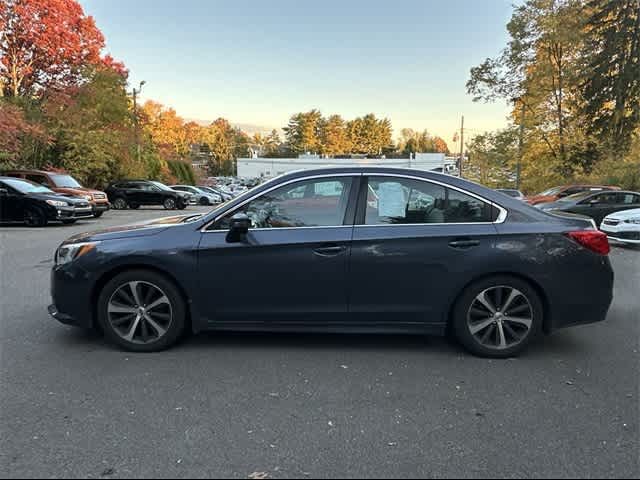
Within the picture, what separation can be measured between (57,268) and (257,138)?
5770 inches

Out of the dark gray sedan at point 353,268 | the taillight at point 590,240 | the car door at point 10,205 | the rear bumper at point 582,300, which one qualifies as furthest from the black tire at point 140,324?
the car door at point 10,205

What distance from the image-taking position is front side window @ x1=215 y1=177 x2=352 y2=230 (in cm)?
411

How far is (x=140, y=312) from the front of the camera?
13.6 ft

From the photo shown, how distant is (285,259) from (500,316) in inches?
75.2

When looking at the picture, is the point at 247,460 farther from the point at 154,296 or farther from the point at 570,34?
the point at 570,34

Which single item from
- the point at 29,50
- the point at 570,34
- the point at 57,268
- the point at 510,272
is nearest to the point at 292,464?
the point at 510,272

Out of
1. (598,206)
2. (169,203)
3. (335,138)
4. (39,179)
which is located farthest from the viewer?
(335,138)

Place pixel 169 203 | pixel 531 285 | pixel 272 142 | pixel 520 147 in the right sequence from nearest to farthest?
pixel 531 285 → pixel 169 203 → pixel 520 147 → pixel 272 142

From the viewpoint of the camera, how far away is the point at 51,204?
14570mm

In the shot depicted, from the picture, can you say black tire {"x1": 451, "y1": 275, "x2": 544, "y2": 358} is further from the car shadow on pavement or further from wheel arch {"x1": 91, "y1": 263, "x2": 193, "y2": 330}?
wheel arch {"x1": 91, "y1": 263, "x2": 193, "y2": 330}

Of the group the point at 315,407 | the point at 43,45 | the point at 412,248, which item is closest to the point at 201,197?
the point at 43,45

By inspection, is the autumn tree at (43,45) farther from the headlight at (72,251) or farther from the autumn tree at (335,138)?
the autumn tree at (335,138)

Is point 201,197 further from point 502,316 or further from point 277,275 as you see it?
point 502,316

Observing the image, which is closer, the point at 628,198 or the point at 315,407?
the point at 315,407
